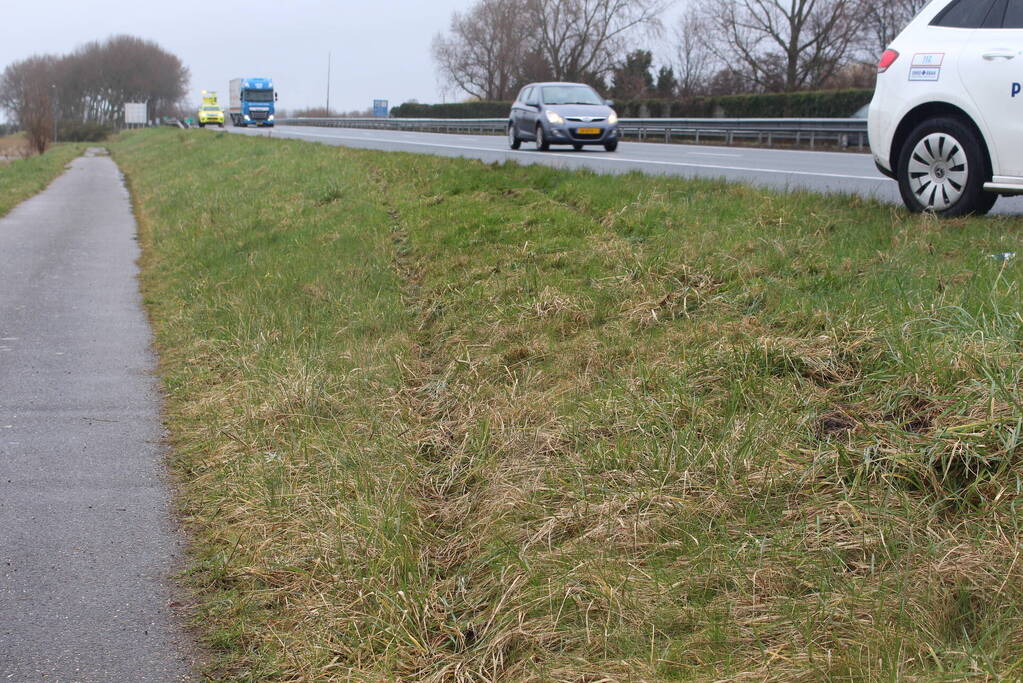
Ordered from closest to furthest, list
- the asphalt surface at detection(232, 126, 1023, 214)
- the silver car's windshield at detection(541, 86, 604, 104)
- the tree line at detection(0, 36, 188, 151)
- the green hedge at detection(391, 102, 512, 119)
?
the asphalt surface at detection(232, 126, 1023, 214)
the silver car's windshield at detection(541, 86, 604, 104)
the green hedge at detection(391, 102, 512, 119)
the tree line at detection(0, 36, 188, 151)

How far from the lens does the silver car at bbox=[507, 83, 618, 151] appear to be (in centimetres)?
2262

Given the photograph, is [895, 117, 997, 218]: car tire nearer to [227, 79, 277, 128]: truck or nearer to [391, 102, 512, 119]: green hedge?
[391, 102, 512, 119]: green hedge

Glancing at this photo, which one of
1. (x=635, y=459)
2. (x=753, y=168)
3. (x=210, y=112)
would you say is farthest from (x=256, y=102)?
(x=635, y=459)

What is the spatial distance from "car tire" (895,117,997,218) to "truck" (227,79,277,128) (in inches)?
2752

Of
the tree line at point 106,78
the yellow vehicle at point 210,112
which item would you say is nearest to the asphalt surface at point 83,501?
the yellow vehicle at point 210,112

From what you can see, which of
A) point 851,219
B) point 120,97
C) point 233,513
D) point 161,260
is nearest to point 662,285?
point 851,219

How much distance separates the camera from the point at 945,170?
25.6 feet

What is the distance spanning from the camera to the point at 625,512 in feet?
13.6

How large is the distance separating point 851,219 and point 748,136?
24.3 meters

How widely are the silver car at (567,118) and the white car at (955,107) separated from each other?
1452cm

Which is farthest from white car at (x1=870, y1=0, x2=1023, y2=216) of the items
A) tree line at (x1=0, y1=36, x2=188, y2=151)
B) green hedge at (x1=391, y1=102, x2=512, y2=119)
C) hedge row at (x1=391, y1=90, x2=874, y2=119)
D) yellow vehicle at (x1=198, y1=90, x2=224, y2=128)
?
tree line at (x1=0, y1=36, x2=188, y2=151)

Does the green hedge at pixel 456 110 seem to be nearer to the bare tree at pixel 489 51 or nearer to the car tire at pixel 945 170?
the bare tree at pixel 489 51

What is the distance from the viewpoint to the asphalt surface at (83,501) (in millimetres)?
3711

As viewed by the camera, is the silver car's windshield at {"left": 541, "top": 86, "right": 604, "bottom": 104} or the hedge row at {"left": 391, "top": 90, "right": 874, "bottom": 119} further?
the hedge row at {"left": 391, "top": 90, "right": 874, "bottom": 119}
